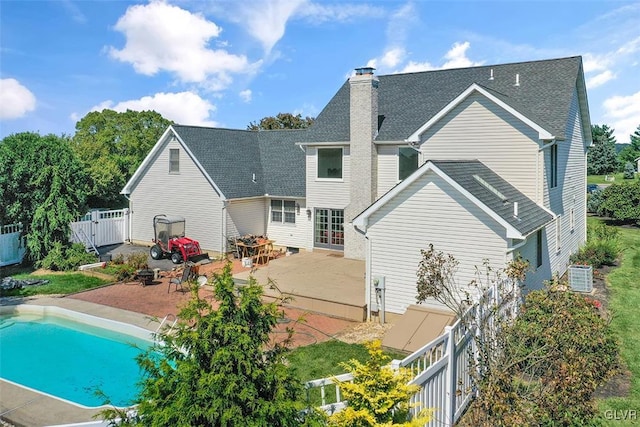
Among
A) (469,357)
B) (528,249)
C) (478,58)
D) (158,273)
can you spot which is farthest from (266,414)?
(478,58)

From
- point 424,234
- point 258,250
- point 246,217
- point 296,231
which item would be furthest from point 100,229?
point 424,234

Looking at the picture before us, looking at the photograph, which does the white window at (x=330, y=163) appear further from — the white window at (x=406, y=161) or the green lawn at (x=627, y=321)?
the green lawn at (x=627, y=321)

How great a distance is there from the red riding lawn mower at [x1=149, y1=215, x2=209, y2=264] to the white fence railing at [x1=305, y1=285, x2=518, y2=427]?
52.4 ft

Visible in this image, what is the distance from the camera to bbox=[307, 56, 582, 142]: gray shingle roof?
731 inches

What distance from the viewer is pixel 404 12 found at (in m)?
15.7

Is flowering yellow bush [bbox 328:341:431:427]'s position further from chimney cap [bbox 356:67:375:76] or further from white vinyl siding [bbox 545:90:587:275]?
chimney cap [bbox 356:67:375:76]

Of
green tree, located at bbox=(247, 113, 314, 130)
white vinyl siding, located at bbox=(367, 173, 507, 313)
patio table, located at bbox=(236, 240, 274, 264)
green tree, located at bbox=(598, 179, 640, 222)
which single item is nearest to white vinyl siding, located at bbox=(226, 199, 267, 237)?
patio table, located at bbox=(236, 240, 274, 264)

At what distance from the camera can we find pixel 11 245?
73.6ft

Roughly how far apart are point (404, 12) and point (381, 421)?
13.6 m

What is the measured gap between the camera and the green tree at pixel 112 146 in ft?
109

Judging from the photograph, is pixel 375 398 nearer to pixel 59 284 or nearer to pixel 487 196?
pixel 487 196

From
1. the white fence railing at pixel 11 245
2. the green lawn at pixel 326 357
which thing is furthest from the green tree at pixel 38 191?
the green lawn at pixel 326 357

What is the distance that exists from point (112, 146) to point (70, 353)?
36.5m

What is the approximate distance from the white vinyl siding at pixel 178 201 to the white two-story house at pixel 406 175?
8 cm
